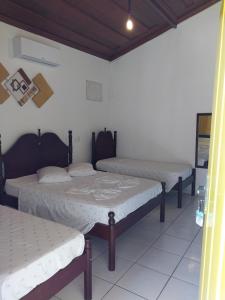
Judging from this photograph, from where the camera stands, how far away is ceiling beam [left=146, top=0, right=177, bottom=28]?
11.2ft

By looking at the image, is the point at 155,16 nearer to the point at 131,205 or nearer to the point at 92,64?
the point at 92,64

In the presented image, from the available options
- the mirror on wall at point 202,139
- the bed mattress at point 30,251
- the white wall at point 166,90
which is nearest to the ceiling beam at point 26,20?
the white wall at point 166,90

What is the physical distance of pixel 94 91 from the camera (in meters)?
4.74

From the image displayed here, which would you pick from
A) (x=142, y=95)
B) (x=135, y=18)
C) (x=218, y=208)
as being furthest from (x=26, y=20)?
(x=218, y=208)

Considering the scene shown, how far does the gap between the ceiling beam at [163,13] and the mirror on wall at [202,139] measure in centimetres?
165

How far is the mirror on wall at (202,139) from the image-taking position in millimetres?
4230

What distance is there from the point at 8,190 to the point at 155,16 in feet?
11.7

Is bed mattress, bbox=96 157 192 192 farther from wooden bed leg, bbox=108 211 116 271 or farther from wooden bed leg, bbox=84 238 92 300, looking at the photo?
wooden bed leg, bbox=84 238 92 300

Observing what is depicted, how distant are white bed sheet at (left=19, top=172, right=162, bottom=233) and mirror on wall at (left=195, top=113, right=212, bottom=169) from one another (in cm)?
151

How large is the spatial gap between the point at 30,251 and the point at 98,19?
3424 mm

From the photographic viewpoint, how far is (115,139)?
16.9 feet

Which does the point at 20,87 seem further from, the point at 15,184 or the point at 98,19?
the point at 98,19

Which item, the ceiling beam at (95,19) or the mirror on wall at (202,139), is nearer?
the ceiling beam at (95,19)

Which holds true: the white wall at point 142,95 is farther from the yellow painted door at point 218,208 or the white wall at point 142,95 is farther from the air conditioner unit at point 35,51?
the yellow painted door at point 218,208
